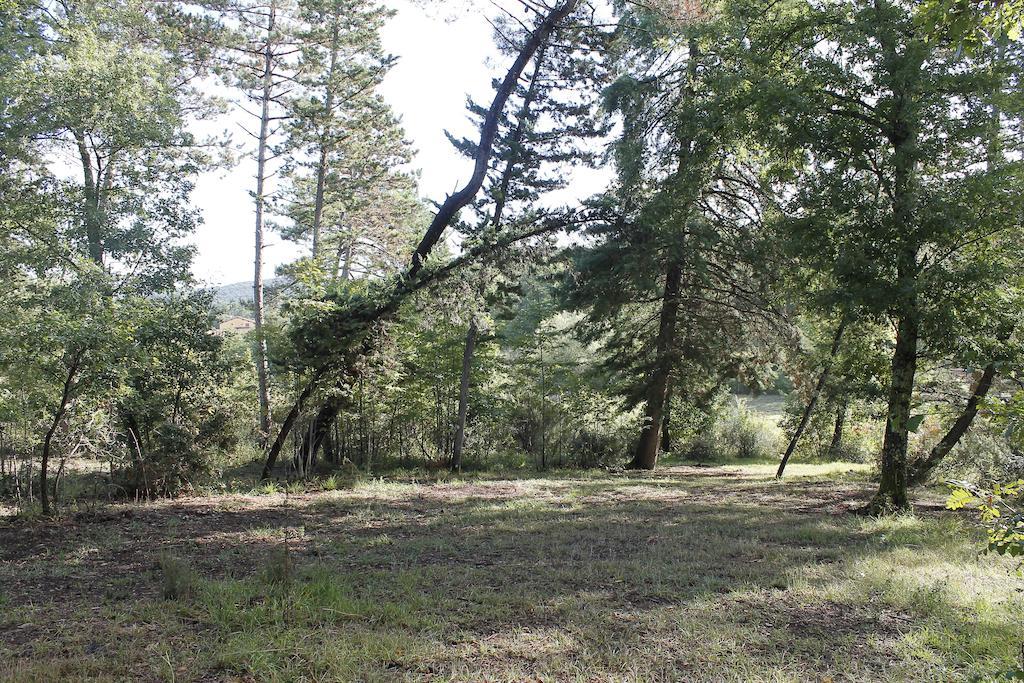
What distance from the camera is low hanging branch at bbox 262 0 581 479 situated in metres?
10.9

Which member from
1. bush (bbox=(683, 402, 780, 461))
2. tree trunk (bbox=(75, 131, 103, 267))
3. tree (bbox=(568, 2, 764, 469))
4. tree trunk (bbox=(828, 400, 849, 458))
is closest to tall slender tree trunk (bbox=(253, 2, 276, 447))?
tree trunk (bbox=(75, 131, 103, 267))

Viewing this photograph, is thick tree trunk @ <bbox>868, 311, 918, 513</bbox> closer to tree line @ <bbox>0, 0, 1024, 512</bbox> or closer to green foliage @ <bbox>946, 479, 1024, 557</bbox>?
tree line @ <bbox>0, 0, 1024, 512</bbox>

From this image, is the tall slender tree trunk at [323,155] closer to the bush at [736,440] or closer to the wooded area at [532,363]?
the wooded area at [532,363]

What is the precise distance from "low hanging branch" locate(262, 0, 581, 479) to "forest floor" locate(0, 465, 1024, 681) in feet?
13.1

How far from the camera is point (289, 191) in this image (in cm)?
2216

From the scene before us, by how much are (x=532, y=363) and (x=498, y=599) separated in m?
12.2

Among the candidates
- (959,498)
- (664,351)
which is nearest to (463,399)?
(664,351)

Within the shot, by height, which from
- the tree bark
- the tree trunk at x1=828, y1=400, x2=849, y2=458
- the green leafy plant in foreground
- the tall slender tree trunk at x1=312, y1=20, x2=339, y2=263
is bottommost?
the tree trunk at x1=828, y1=400, x2=849, y2=458

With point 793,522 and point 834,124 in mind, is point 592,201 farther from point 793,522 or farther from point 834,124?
point 793,522

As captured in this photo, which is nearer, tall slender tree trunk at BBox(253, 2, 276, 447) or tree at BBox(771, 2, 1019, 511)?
tree at BBox(771, 2, 1019, 511)

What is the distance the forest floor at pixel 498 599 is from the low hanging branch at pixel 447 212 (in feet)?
13.1

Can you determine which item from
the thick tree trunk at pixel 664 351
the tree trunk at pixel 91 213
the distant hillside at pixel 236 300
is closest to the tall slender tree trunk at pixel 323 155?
the distant hillside at pixel 236 300

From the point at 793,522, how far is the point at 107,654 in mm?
7490

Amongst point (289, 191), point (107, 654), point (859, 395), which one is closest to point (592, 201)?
point (859, 395)
